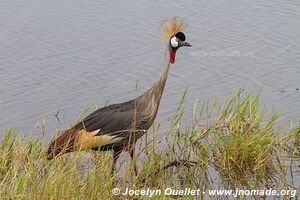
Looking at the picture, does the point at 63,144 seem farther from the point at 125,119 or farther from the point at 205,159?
the point at 205,159

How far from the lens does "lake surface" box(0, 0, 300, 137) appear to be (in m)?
8.87

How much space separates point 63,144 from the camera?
5969 millimetres

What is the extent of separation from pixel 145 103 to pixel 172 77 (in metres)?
3.41

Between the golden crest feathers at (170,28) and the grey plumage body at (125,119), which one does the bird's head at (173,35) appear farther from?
the grey plumage body at (125,119)

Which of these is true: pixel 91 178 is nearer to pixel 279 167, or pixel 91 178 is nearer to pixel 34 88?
pixel 279 167

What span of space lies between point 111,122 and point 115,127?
0.20ft

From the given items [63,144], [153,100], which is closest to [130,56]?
[153,100]

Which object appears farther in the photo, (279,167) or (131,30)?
(131,30)

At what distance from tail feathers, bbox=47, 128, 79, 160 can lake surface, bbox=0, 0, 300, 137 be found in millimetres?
1746

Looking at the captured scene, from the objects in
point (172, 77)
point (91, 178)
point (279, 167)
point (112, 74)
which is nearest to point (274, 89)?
point (172, 77)

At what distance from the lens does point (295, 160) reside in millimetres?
6559

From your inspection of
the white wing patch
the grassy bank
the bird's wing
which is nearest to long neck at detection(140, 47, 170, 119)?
the bird's wing

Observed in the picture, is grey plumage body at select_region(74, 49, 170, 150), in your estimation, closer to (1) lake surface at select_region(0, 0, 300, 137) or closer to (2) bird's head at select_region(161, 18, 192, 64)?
(2) bird's head at select_region(161, 18, 192, 64)

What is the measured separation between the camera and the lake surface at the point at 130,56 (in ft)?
29.1
